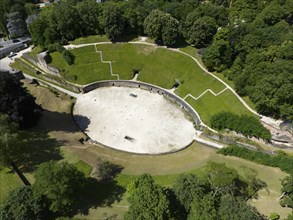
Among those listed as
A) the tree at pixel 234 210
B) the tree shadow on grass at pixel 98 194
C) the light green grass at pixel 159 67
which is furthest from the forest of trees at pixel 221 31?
the tree shadow on grass at pixel 98 194

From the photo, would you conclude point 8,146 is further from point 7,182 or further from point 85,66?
point 85,66

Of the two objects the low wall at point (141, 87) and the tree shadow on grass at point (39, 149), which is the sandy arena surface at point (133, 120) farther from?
the tree shadow on grass at point (39, 149)

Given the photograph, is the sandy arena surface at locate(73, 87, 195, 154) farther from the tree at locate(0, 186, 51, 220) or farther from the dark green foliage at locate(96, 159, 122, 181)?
the tree at locate(0, 186, 51, 220)

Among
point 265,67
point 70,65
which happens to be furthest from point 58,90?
point 265,67

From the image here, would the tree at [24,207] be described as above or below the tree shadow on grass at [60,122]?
above

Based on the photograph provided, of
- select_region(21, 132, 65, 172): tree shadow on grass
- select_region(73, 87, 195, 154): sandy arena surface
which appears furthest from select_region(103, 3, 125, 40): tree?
select_region(21, 132, 65, 172): tree shadow on grass

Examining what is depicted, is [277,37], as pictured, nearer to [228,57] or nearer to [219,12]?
[228,57]

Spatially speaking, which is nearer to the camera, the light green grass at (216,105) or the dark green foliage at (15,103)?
the dark green foliage at (15,103)
